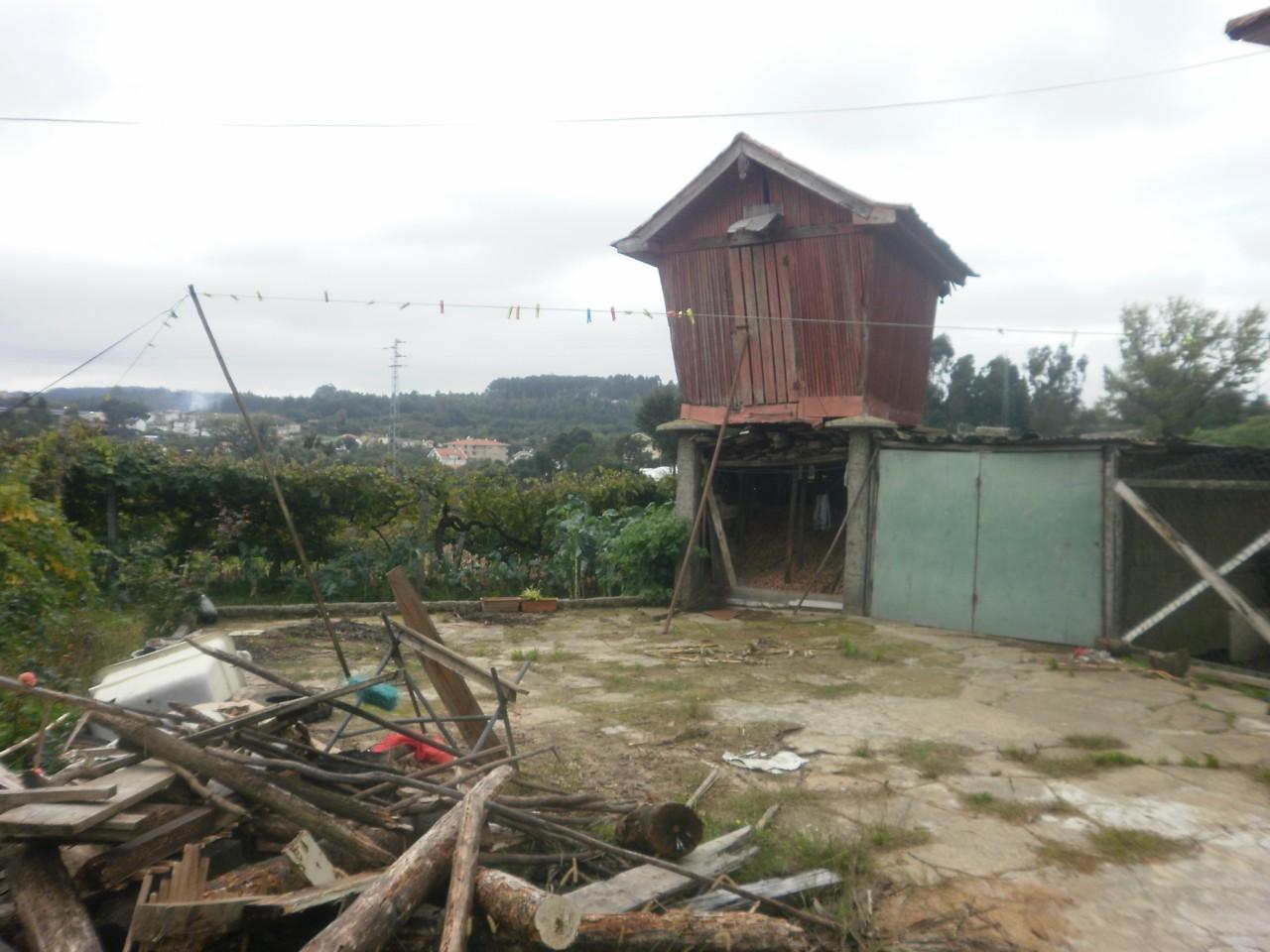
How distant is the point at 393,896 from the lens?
298cm

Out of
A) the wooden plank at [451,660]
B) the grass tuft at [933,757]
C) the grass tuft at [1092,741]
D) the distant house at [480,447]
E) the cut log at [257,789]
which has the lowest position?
the grass tuft at [1092,741]

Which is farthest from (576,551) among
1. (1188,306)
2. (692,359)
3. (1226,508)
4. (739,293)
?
(1188,306)

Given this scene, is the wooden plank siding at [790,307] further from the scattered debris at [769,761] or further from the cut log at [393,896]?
the cut log at [393,896]

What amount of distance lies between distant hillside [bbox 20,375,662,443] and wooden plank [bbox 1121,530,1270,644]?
22451mm

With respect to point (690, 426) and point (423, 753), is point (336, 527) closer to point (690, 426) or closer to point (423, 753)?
point (690, 426)

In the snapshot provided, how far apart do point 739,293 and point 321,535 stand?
24.1 ft

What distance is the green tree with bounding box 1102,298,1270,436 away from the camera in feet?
89.5

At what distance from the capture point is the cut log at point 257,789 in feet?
11.2

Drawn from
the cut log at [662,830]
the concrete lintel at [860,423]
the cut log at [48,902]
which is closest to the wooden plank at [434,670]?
the cut log at [662,830]

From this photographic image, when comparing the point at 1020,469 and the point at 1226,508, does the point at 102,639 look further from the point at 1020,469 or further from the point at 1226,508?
the point at 1226,508

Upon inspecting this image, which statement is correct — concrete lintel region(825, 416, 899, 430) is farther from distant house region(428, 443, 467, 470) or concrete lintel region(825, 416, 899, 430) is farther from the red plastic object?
the red plastic object

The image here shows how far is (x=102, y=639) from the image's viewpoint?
727cm

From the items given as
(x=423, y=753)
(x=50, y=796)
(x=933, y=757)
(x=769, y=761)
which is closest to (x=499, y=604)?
(x=769, y=761)

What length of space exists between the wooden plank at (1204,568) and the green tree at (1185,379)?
63.9 ft
